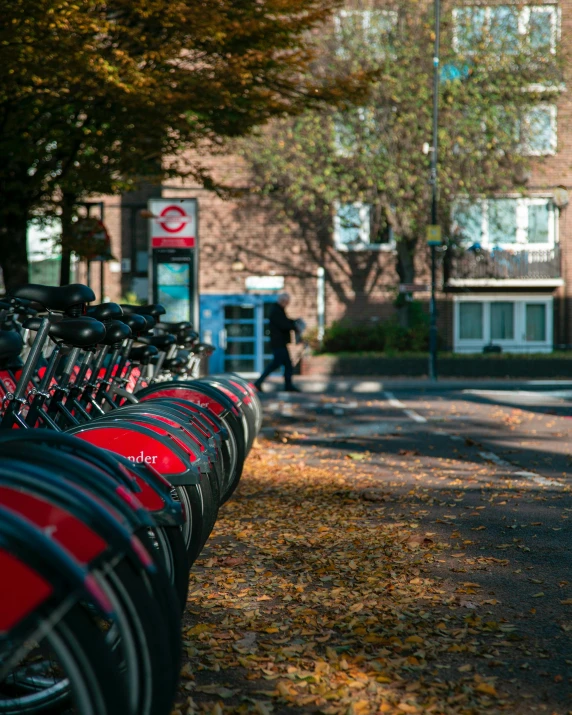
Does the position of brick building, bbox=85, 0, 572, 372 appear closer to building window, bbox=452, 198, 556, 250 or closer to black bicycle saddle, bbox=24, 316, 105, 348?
building window, bbox=452, 198, 556, 250

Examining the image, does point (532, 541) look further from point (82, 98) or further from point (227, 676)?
point (82, 98)

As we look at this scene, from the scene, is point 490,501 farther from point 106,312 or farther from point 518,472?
point 106,312

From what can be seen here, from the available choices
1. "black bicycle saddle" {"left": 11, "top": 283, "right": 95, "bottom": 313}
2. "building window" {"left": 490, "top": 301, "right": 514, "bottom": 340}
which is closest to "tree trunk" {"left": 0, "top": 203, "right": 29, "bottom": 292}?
"black bicycle saddle" {"left": 11, "top": 283, "right": 95, "bottom": 313}

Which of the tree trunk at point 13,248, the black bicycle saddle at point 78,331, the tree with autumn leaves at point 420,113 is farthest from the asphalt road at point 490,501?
the tree with autumn leaves at point 420,113

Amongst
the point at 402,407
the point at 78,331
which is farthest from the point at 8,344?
the point at 402,407

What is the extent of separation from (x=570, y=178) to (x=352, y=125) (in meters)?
8.93

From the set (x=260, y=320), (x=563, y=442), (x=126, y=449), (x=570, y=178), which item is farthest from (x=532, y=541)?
(x=570, y=178)

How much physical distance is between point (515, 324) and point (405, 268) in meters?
5.88

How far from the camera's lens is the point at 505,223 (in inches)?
1335

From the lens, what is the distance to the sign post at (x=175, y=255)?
1720cm

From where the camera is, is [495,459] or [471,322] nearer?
[495,459]

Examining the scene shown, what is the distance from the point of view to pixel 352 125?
28.8 m

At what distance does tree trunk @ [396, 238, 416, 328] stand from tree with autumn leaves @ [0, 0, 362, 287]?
1700cm

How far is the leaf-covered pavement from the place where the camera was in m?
3.34
